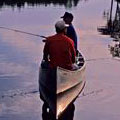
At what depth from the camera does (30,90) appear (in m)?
21.0

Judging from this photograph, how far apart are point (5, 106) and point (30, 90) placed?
9.11 ft

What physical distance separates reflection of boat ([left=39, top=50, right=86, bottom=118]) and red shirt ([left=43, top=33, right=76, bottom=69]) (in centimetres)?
35

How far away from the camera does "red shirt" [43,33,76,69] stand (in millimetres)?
17656

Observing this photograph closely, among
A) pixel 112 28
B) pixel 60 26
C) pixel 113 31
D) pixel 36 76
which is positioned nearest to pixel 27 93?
pixel 36 76

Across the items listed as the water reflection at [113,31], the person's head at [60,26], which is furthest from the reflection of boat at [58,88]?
the water reflection at [113,31]

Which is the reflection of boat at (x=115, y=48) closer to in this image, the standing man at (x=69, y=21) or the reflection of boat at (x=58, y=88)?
the standing man at (x=69, y=21)

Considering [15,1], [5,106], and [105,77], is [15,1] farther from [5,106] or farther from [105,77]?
[5,106]

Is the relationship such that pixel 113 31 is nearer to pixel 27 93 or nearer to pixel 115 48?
pixel 115 48

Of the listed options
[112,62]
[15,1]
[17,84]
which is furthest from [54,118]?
[15,1]

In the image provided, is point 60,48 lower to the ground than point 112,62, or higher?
higher

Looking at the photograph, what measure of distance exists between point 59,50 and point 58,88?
4.20ft

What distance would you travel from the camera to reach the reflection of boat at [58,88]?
16984mm

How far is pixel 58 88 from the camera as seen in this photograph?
56.6 feet

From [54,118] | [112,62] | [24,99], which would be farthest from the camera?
[112,62]
